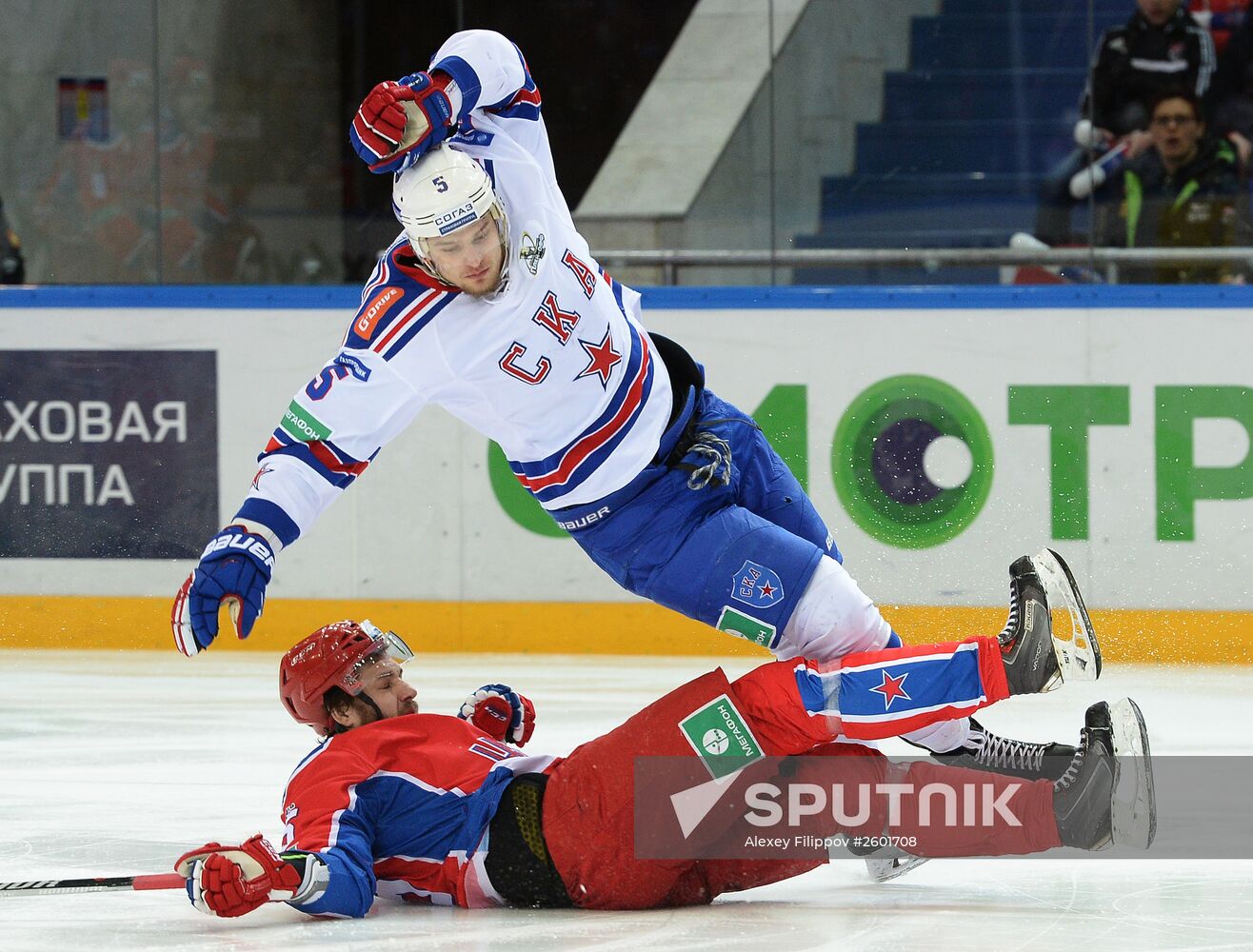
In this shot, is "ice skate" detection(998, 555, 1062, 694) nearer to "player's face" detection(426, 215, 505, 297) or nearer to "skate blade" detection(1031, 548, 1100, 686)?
"skate blade" detection(1031, 548, 1100, 686)

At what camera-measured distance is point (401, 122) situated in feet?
9.82

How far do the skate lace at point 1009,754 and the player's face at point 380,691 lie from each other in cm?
109

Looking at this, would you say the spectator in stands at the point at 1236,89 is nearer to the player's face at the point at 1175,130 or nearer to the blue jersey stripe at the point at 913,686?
the player's face at the point at 1175,130

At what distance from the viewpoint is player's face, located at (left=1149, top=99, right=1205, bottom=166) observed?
6285 mm

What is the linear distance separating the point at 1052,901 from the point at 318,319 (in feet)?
13.3

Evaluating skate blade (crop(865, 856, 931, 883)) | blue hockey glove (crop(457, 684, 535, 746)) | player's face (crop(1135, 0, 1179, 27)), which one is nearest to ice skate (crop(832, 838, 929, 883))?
skate blade (crop(865, 856, 931, 883))

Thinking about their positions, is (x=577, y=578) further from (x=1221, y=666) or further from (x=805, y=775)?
(x=805, y=775)

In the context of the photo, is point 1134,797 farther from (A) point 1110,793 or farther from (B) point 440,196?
(B) point 440,196

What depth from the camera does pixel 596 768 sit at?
2.88m

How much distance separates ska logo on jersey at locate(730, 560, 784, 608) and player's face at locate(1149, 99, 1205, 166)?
3.73 metres

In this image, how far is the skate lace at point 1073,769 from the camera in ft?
9.63

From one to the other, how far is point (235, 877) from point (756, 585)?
1.03 m

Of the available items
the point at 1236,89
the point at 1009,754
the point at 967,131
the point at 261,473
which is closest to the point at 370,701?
the point at 261,473

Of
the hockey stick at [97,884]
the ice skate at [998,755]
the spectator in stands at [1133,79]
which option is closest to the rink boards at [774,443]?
the spectator in stands at [1133,79]
